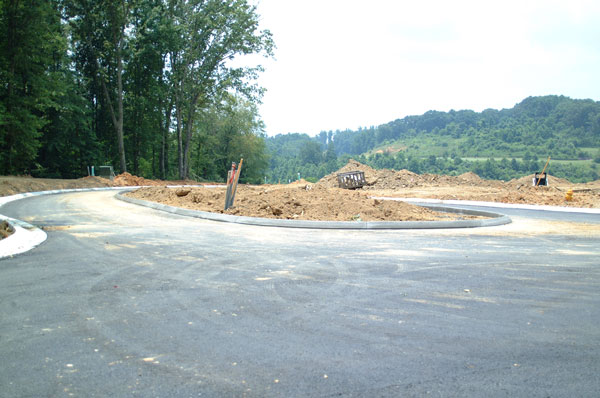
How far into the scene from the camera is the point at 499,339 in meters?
4.11

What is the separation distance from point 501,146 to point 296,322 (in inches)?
5372

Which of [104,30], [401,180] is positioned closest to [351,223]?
[401,180]

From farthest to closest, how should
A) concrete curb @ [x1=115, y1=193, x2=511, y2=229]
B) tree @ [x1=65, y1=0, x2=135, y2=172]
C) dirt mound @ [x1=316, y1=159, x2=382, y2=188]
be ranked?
dirt mound @ [x1=316, y1=159, x2=382, y2=188] → tree @ [x1=65, y1=0, x2=135, y2=172] → concrete curb @ [x1=115, y1=193, x2=511, y2=229]

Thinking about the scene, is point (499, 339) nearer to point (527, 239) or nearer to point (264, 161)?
point (527, 239)

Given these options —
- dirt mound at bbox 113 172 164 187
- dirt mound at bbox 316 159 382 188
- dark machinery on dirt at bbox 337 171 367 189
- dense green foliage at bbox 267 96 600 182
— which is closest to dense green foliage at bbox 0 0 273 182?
dirt mound at bbox 113 172 164 187

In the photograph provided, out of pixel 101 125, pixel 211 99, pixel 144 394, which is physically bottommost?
pixel 144 394

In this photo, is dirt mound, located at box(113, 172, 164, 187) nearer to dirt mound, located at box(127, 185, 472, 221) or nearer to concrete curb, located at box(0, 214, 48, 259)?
dirt mound, located at box(127, 185, 472, 221)

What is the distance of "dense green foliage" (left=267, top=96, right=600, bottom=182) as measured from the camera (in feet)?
324

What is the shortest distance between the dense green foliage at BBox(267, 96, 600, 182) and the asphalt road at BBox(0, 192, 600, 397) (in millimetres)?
82171

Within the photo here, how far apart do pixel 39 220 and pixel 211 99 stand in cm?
3747

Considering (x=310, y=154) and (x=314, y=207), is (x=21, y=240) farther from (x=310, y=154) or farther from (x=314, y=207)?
(x=310, y=154)

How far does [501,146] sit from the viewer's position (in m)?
128

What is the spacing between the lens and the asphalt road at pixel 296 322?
3258 millimetres

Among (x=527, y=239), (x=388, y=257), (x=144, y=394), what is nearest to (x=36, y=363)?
(x=144, y=394)
